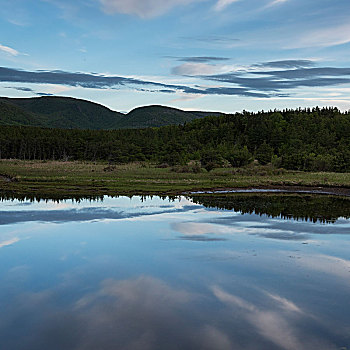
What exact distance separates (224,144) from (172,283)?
441ft

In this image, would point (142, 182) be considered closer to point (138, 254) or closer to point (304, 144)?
point (138, 254)

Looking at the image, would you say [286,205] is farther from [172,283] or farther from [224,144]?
[224,144]

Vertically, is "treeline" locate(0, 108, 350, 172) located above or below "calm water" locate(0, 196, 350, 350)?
above

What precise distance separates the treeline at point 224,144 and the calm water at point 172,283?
6898 centimetres

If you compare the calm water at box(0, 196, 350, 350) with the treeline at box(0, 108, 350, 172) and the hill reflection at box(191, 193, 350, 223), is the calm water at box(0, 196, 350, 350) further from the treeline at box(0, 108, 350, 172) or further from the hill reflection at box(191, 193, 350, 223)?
the treeline at box(0, 108, 350, 172)

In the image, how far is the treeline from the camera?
104 metres

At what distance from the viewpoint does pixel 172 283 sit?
17.3m

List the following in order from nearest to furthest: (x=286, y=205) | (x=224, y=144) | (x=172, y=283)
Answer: (x=172, y=283)
(x=286, y=205)
(x=224, y=144)

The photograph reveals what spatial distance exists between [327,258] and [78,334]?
569 inches

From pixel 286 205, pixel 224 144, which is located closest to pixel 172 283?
pixel 286 205

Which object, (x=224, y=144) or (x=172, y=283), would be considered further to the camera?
(x=224, y=144)

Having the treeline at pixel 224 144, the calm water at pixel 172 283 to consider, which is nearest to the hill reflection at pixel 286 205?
the calm water at pixel 172 283

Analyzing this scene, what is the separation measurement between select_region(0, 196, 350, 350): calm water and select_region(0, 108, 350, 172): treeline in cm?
6898

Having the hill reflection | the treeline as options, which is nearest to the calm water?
the hill reflection
